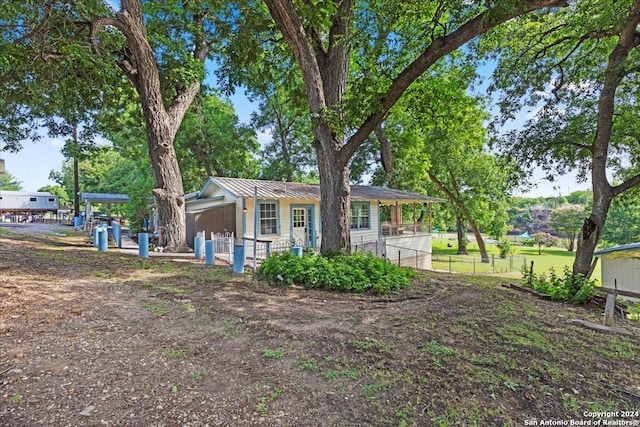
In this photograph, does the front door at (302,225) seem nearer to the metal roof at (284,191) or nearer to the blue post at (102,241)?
the metal roof at (284,191)

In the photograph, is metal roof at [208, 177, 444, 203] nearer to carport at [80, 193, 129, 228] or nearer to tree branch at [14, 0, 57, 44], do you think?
tree branch at [14, 0, 57, 44]

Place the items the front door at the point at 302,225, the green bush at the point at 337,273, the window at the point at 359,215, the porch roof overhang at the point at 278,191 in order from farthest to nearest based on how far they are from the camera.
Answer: the window at the point at 359,215 → the front door at the point at 302,225 → the porch roof overhang at the point at 278,191 → the green bush at the point at 337,273

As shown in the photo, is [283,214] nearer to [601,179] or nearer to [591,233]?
[591,233]

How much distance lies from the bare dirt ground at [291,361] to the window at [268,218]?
799cm

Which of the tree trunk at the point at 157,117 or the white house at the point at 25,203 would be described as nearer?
the tree trunk at the point at 157,117

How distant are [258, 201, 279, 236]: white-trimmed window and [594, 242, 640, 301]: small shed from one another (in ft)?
37.6

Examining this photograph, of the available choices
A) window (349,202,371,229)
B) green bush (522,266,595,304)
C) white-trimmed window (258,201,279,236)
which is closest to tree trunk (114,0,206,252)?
white-trimmed window (258,201,279,236)

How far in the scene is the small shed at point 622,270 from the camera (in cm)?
1041

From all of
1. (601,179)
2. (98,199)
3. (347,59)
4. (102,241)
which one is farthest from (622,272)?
(98,199)

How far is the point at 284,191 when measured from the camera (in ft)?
46.0

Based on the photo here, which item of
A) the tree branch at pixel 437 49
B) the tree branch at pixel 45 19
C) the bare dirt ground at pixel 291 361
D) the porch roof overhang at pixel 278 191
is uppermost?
the tree branch at pixel 45 19

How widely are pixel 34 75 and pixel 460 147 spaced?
2294cm

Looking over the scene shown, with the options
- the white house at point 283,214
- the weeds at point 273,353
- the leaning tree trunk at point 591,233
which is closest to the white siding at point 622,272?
the leaning tree trunk at point 591,233

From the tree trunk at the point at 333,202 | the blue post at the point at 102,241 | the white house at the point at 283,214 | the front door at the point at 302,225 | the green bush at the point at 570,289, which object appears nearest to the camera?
the green bush at the point at 570,289
